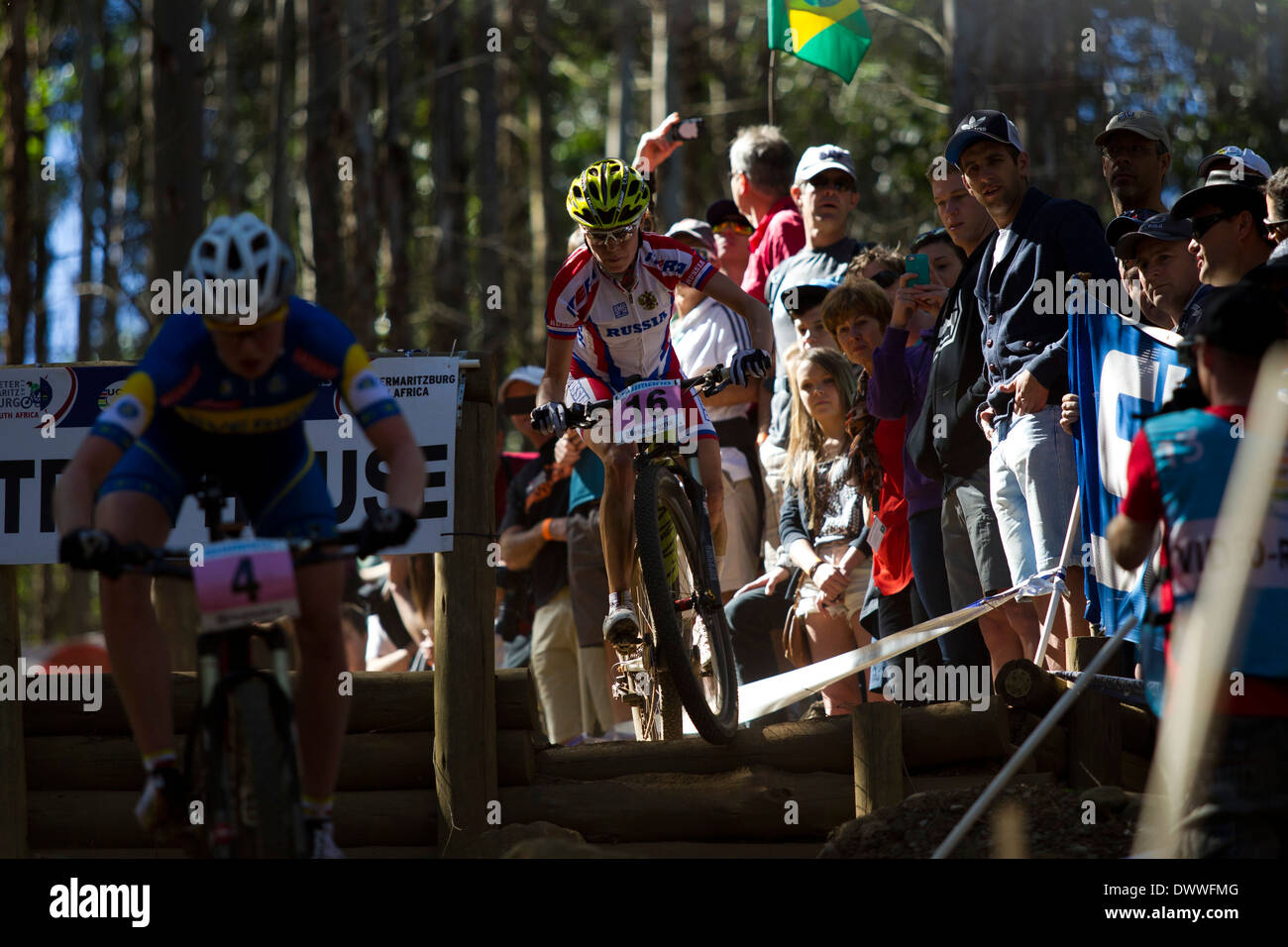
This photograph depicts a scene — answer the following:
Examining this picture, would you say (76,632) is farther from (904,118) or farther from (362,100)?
(904,118)

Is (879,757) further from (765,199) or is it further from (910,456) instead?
(765,199)

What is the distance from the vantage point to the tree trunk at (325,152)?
55.9ft

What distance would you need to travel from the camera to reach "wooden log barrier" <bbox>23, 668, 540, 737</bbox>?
7484 millimetres

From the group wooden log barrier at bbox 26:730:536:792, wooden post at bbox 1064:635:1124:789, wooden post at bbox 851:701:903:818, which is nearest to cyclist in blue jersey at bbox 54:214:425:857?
wooden log barrier at bbox 26:730:536:792

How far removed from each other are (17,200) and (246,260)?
66.6ft

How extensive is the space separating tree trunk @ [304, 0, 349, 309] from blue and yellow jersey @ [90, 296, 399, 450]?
1180cm

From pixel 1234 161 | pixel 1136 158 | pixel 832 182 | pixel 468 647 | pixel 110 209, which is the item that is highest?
pixel 110 209

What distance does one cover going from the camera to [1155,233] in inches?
265

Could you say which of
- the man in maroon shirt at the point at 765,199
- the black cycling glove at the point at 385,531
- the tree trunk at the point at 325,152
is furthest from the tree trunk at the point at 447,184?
the black cycling glove at the point at 385,531

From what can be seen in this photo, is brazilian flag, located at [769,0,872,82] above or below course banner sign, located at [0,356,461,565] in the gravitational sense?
above

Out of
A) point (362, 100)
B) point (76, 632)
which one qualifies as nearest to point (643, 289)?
point (362, 100)

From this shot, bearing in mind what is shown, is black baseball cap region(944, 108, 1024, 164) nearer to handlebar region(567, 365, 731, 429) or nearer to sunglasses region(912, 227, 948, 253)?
sunglasses region(912, 227, 948, 253)

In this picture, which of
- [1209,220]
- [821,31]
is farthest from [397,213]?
[1209,220]
